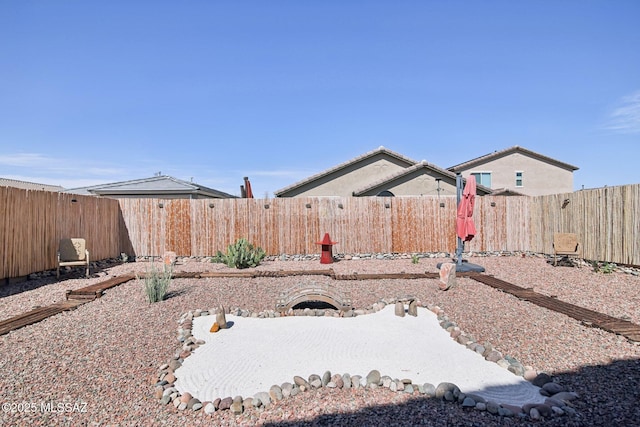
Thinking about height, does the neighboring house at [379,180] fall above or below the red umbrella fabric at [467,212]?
above

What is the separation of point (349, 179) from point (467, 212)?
411 inches

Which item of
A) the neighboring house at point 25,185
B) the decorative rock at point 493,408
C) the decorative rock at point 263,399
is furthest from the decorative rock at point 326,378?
the neighboring house at point 25,185

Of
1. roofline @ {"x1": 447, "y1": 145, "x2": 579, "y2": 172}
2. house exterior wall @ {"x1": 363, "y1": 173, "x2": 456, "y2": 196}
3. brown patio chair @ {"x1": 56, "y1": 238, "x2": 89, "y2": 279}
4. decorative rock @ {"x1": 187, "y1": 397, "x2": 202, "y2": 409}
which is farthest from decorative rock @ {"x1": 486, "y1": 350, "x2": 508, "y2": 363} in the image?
roofline @ {"x1": 447, "y1": 145, "x2": 579, "y2": 172}

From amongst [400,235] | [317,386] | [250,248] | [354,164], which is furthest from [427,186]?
[317,386]

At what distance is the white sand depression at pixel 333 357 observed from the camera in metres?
3.49

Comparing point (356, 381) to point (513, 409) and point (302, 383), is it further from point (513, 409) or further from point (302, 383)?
point (513, 409)

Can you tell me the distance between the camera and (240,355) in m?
4.25

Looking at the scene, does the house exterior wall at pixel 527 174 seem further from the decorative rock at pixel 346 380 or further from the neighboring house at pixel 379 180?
the decorative rock at pixel 346 380

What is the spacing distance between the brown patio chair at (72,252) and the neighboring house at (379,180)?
997 centimetres

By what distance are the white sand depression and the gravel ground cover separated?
30cm

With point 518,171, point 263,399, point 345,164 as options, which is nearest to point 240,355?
point 263,399

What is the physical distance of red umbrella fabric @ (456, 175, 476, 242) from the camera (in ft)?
30.2

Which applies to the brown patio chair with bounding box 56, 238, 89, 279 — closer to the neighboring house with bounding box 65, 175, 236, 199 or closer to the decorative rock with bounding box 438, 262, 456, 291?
the decorative rock with bounding box 438, 262, 456, 291

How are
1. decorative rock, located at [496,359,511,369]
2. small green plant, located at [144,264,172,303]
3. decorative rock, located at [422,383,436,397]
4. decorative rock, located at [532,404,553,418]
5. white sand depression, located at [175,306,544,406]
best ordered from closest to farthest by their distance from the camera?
decorative rock, located at [532,404,553,418], decorative rock, located at [422,383,436,397], white sand depression, located at [175,306,544,406], decorative rock, located at [496,359,511,369], small green plant, located at [144,264,172,303]
